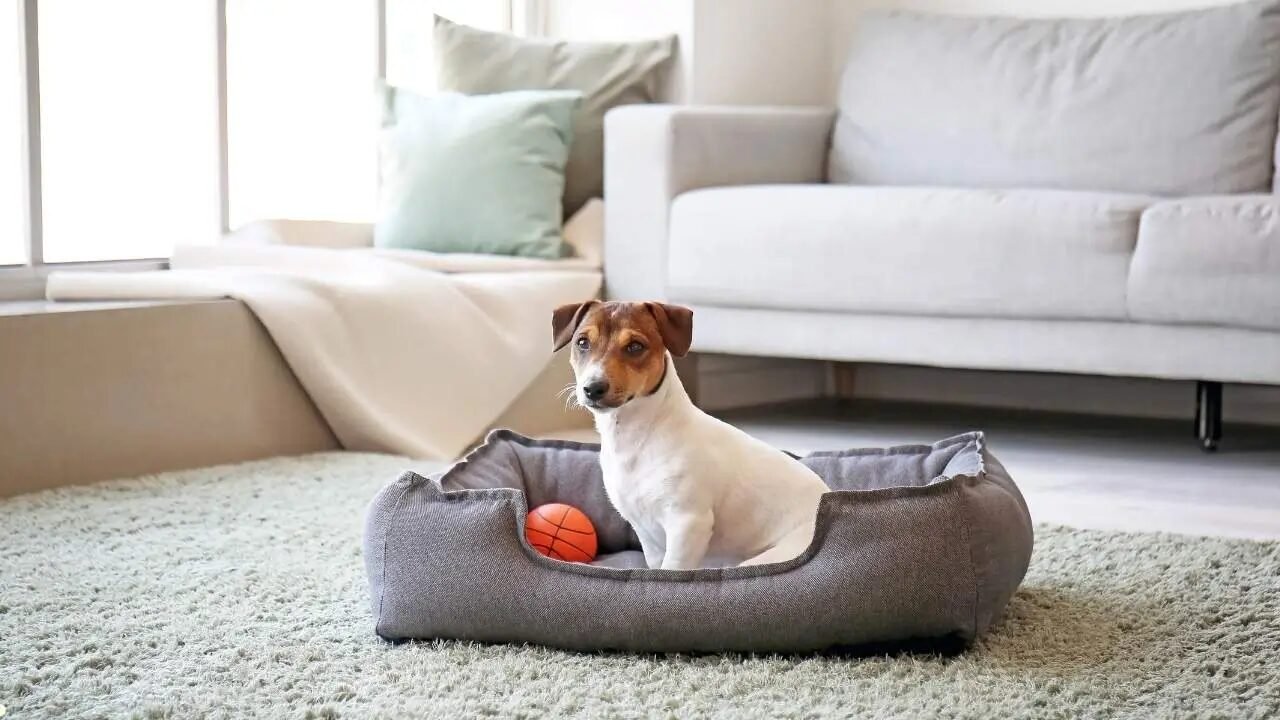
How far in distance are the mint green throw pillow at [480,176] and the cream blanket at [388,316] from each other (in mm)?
121

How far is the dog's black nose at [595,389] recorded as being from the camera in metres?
1.96

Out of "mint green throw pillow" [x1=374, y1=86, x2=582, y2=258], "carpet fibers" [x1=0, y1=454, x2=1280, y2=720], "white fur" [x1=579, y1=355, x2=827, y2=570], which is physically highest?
"mint green throw pillow" [x1=374, y1=86, x2=582, y2=258]

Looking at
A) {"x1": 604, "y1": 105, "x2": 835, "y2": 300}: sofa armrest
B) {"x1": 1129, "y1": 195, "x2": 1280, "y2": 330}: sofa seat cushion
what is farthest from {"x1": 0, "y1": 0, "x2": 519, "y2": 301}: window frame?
{"x1": 1129, "y1": 195, "x2": 1280, "y2": 330}: sofa seat cushion

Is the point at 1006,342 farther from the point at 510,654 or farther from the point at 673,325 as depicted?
the point at 510,654

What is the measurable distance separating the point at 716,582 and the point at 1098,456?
2.00 m

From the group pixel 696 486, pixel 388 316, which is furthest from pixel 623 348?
pixel 388 316

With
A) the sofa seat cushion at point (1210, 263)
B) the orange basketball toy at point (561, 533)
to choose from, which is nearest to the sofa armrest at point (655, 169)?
the sofa seat cushion at point (1210, 263)

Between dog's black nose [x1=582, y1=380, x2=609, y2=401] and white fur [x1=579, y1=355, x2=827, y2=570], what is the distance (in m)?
0.03

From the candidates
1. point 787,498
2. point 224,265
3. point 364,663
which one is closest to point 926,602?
→ point 787,498

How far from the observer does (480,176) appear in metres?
4.05

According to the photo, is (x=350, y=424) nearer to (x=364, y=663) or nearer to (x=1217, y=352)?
(x=364, y=663)

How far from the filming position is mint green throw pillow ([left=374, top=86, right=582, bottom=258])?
4.04 metres

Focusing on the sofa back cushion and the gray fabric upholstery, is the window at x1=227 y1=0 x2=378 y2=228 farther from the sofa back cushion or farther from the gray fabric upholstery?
the sofa back cushion

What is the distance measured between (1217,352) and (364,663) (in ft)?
6.93
